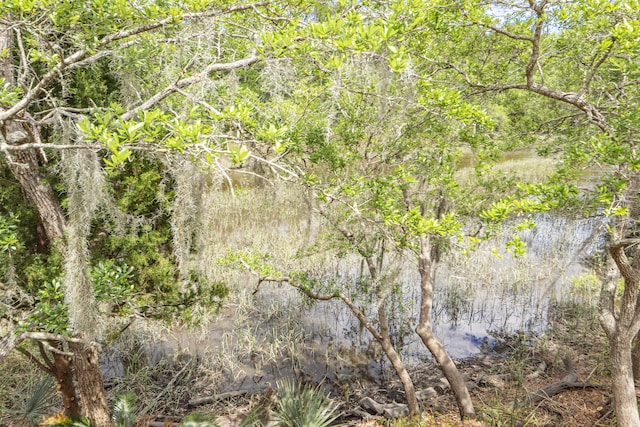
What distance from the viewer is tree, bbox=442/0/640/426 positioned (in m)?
3.30

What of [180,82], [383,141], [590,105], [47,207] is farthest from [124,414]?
[590,105]

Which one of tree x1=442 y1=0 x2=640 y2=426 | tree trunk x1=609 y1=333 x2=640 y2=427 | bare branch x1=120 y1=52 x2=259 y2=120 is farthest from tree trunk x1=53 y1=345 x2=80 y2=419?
tree trunk x1=609 y1=333 x2=640 y2=427

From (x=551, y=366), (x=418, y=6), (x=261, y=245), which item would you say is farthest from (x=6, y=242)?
(x=551, y=366)

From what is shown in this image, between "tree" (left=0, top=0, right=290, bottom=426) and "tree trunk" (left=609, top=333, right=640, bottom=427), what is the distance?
471 centimetres

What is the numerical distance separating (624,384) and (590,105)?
125 inches

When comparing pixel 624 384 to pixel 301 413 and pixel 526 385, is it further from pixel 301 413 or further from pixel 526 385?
pixel 301 413

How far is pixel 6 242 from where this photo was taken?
3.18m

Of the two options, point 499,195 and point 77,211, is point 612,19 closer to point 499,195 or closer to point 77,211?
point 499,195

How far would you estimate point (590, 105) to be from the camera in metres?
3.91

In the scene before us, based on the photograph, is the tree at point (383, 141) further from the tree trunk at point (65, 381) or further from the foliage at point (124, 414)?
the tree trunk at point (65, 381)

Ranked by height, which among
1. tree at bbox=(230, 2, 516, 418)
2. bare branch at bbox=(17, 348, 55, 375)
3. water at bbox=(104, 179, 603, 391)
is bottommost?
water at bbox=(104, 179, 603, 391)

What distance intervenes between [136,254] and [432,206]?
497 centimetres

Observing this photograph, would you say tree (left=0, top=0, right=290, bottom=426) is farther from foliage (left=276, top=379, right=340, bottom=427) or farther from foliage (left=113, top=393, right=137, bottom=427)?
foliage (left=276, top=379, right=340, bottom=427)

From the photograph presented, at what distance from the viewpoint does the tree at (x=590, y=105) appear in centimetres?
330
